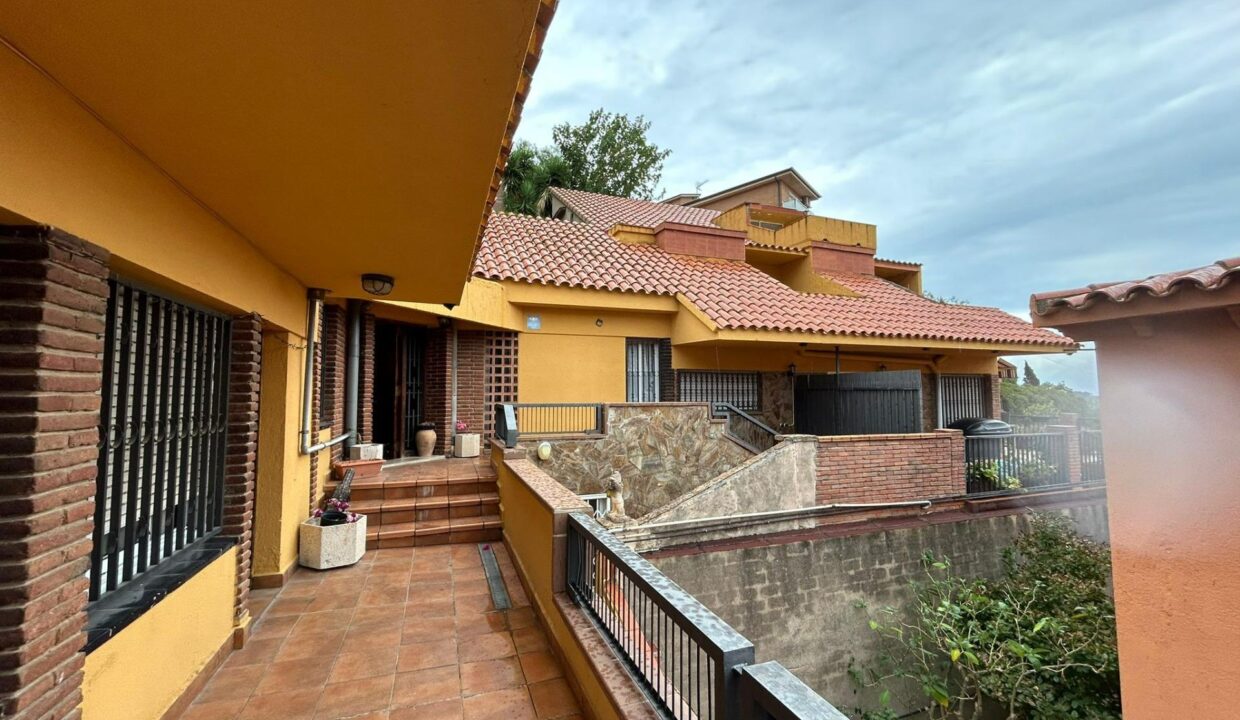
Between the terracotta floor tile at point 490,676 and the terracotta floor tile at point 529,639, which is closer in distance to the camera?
the terracotta floor tile at point 490,676

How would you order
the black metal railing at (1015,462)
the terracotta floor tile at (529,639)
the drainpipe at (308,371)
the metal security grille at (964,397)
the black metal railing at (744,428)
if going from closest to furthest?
the terracotta floor tile at (529,639) < the drainpipe at (308,371) < the black metal railing at (1015,462) < the black metal railing at (744,428) < the metal security grille at (964,397)

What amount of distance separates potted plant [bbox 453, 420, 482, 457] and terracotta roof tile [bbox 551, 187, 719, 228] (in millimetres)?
8325

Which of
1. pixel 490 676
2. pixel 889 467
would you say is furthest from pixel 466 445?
pixel 889 467

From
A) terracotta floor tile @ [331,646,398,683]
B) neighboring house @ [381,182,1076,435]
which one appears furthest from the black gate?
terracotta floor tile @ [331,646,398,683]

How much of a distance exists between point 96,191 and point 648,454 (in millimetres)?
7089

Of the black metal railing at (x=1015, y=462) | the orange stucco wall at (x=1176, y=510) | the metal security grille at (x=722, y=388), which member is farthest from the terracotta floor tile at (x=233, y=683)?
the black metal railing at (x=1015, y=462)

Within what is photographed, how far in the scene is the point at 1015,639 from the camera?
6.06m

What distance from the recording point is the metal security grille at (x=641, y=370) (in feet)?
34.6

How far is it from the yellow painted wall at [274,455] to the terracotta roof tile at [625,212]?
11381 millimetres

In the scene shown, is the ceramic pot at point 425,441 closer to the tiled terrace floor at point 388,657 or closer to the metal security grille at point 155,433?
the tiled terrace floor at point 388,657

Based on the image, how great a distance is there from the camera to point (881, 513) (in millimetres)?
7602

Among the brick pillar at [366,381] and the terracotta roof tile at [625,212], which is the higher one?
the terracotta roof tile at [625,212]

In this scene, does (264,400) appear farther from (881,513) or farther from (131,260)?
(881,513)

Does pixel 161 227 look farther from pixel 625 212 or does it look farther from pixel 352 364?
pixel 625 212
